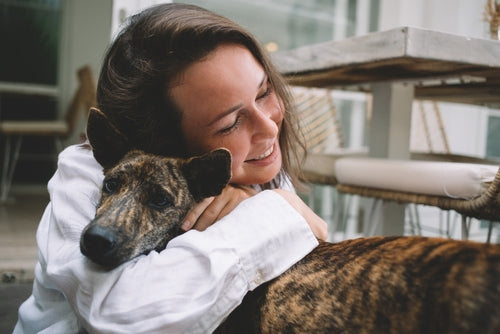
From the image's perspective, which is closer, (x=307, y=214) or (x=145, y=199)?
(x=145, y=199)

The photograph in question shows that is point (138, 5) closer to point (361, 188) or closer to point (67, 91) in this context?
point (361, 188)

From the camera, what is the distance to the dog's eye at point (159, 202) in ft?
3.81

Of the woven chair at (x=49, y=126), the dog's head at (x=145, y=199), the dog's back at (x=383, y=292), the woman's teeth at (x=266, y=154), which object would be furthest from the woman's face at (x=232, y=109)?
the woven chair at (x=49, y=126)

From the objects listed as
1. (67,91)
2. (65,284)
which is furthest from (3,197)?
(65,284)

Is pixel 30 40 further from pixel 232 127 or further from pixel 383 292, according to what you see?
pixel 383 292

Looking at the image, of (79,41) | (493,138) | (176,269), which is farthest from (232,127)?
(79,41)

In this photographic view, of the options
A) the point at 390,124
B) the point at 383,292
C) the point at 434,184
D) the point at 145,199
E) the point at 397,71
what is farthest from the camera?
the point at 390,124

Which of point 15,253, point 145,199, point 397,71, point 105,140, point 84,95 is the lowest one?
point 15,253

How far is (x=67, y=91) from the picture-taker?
6527 millimetres

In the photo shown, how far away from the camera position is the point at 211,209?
129cm

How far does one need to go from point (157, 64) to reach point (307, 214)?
1.87 ft

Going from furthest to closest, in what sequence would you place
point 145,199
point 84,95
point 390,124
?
point 84,95
point 390,124
point 145,199

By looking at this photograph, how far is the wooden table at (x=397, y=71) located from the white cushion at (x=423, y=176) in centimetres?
29

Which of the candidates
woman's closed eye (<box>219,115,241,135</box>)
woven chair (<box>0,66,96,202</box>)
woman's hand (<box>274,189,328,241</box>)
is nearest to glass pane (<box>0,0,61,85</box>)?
woven chair (<box>0,66,96,202</box>)
